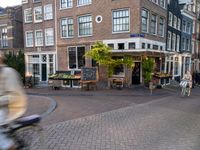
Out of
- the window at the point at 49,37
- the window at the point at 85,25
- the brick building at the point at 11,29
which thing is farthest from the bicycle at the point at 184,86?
the brick building at the point at 11,29

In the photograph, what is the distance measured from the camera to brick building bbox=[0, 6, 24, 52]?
2502 cm

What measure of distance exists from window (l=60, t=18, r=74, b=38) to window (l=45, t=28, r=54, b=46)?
1.53 m

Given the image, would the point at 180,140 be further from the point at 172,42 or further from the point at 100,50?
the point at 172,42

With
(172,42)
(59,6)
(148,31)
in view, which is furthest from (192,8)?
(59,6)

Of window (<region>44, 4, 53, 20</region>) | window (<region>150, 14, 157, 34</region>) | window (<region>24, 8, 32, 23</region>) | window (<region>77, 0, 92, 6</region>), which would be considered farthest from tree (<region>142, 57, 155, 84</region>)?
window (<region>24, 8, 32, 23</region>)

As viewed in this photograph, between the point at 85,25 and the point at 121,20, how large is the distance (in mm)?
3624

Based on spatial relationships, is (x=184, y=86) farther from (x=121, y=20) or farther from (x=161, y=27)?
(x=161, y=27)

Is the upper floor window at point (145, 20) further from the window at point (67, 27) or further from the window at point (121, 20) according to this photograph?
the window at point (67, 27)

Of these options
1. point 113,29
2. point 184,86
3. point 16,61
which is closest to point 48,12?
point 16,61

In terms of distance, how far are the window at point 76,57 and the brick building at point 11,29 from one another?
27.9 ft

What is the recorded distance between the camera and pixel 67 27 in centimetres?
Result: 2028

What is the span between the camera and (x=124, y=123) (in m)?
6.73

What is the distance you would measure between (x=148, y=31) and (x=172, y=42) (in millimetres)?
6622

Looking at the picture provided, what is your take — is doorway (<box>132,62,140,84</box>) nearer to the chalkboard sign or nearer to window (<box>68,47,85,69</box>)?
the chalkboard sign
